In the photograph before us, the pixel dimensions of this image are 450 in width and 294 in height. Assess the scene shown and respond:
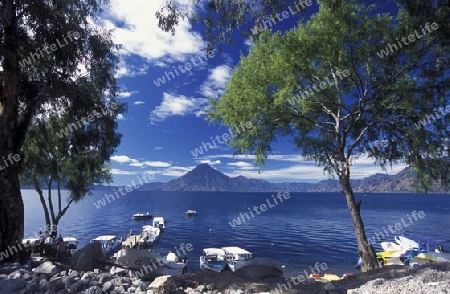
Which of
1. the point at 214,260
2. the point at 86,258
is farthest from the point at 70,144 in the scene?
the point at 214,260

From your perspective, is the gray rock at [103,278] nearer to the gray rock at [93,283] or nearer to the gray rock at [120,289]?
the gray rock at [93,283]

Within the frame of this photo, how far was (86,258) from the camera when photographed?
11.2m

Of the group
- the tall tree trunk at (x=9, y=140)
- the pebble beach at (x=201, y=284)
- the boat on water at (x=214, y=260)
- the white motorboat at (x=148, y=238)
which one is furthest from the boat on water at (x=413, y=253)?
the white motorboat at (x=148, y=238)

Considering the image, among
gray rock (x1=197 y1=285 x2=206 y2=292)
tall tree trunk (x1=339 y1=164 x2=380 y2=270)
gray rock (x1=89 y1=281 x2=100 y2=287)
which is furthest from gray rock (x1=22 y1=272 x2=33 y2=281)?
tall tree trunk (x1=339 y1=164 x2=380 y2=270)

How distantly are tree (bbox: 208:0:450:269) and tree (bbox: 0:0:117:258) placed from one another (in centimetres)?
720

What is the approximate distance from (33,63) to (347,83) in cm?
1524

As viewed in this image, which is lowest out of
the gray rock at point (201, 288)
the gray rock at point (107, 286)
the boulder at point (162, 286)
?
the gray rock at point (201, 288)

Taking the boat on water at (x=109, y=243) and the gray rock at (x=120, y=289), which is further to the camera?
the boat on water at (x=109, y=243)

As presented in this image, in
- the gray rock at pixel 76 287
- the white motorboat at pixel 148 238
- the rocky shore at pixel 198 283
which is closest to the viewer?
the rocky shore at pixel 198 283

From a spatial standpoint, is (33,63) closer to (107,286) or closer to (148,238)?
(107,286)

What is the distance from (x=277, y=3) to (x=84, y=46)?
8.99 metres

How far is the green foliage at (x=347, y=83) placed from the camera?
40.6ft

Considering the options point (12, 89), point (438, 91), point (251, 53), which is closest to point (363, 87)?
point (438, 91)

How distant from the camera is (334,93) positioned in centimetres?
1450
